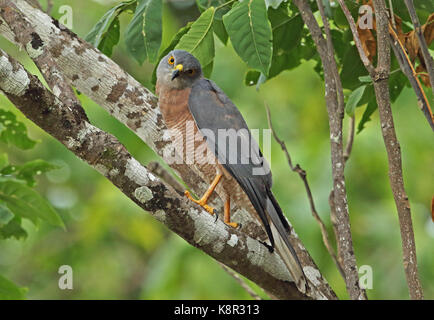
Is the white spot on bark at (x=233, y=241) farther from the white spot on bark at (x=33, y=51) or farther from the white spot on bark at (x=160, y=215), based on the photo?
the white spot on bark at (x=33, y=51)

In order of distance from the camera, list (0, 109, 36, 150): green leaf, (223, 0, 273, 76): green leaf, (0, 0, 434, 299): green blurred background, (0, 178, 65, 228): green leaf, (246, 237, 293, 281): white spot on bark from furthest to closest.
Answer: (0, 0, 434, 299): green blurred background
(0, 109, 36, 150): green leaf
(0, 178, 65, 228): green leaf
(246, 237, 293, 281): white spot on bark
(223, 0, 273, 76): green leaf

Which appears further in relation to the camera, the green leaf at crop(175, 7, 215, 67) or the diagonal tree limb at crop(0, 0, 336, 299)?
the diagonal tree limb at crop(0, 0, 336, 299)

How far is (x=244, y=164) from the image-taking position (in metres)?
3.18

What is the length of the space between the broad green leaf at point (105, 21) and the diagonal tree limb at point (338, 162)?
0.84 meters

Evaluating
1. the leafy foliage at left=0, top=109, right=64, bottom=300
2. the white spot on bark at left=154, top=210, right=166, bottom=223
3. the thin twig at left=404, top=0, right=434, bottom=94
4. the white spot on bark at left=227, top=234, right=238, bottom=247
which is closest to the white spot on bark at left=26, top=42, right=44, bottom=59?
the leafy foliage at left=0, top=109, right=64, bottom=300

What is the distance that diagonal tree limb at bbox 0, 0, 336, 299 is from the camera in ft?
9.95

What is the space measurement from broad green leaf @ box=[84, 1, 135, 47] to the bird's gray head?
1.24 feet

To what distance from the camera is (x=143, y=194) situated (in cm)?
238

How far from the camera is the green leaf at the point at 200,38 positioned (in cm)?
289

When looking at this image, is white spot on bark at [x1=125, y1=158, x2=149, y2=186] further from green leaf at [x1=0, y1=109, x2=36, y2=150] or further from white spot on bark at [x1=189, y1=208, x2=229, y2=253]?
green leaf at [x1=0, y1=109, x2=36, y2=150]

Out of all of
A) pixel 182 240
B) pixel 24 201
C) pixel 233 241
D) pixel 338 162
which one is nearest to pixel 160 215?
pixel 233 241

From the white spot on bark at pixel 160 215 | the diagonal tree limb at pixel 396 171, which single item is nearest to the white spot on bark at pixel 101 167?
the white spot on bark at pixel 160 215
